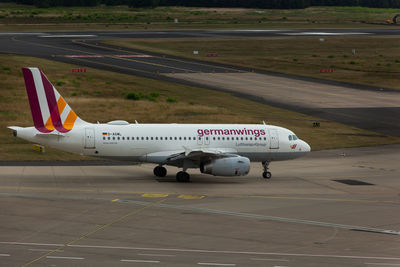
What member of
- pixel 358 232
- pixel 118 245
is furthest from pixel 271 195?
pixel 118 245

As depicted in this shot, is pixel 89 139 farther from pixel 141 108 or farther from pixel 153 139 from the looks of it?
pixel 141 108

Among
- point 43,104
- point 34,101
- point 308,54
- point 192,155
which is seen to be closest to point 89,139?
point 43,104

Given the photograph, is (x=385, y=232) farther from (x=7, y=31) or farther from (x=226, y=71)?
(x=7, y=31)

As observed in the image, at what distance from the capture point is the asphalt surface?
88.9 meters

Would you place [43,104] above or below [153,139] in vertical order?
above

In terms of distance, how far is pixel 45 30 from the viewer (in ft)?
575

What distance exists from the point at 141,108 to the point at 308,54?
213 ft

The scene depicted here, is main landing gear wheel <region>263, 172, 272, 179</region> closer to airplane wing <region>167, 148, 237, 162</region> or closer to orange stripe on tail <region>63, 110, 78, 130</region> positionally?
airplane wing <region>167, 148, 237, 162</region>

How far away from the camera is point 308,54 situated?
141125 millimetres

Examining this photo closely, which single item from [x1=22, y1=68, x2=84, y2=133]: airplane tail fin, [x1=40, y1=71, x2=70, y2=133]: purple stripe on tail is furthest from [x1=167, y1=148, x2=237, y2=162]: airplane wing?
[x1=40, y1=71, x2=70, y2=133]: purple stripe on tail

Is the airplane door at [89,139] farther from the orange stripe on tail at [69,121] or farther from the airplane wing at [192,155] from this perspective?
the airplane wing at [192,155]

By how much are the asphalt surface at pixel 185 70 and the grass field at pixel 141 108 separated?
13.7 feet

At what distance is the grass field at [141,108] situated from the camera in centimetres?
7300

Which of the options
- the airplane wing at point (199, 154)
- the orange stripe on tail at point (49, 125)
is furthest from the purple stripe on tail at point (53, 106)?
the airplane wing at point (199, 154)
